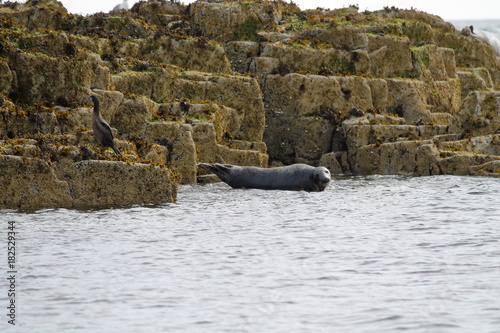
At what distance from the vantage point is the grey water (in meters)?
7.43

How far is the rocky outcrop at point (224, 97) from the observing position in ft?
54.6

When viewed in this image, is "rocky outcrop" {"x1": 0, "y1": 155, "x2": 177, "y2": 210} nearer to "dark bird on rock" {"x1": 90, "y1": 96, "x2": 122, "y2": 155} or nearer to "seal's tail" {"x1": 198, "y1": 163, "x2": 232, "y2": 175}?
"dark bird on rock" {"x1": 90, "y1": 96, "x2": 122, "y2": 155}

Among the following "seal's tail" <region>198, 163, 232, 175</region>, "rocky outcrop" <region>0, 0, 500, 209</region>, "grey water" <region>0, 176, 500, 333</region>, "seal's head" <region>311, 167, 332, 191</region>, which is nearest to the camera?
"grey water" <region>0, 176, 500, 333</region>

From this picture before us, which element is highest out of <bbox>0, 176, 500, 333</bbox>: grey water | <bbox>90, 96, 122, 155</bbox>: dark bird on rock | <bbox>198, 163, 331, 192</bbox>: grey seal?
<bbox>90, 96, 122, 155</bbox>: dark bird on rock

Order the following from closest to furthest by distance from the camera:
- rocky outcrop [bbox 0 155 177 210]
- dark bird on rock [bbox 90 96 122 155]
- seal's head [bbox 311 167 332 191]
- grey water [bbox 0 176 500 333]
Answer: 1. grey water [bbox 0 176 500 333]
2. rocky outcrop [bbox 0 155 177 210]
3. dark bird on rock [bbox 90 96 122 155]
4. seal's head [bbox 311 167 332 191]

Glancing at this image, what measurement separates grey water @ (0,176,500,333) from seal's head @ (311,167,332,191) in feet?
11.7

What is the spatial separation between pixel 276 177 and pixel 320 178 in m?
1.51

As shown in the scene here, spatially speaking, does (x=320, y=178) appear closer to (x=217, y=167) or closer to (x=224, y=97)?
(x=217, y=167)

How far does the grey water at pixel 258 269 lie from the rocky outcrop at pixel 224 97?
196cm

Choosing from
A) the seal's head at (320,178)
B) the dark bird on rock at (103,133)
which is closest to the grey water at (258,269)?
the dark bird on rock at (103,133)

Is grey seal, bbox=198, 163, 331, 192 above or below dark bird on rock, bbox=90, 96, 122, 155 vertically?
below

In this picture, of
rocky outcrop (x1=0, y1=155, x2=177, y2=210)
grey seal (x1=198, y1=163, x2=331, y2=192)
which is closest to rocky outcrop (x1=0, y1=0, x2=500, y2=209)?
rocky outcrop (x1=0, y1=155, x2=177, y2=210)

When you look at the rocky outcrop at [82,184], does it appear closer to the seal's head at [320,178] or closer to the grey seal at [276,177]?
the grey seal at [276,177]

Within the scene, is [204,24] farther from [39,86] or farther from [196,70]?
[39,86]
